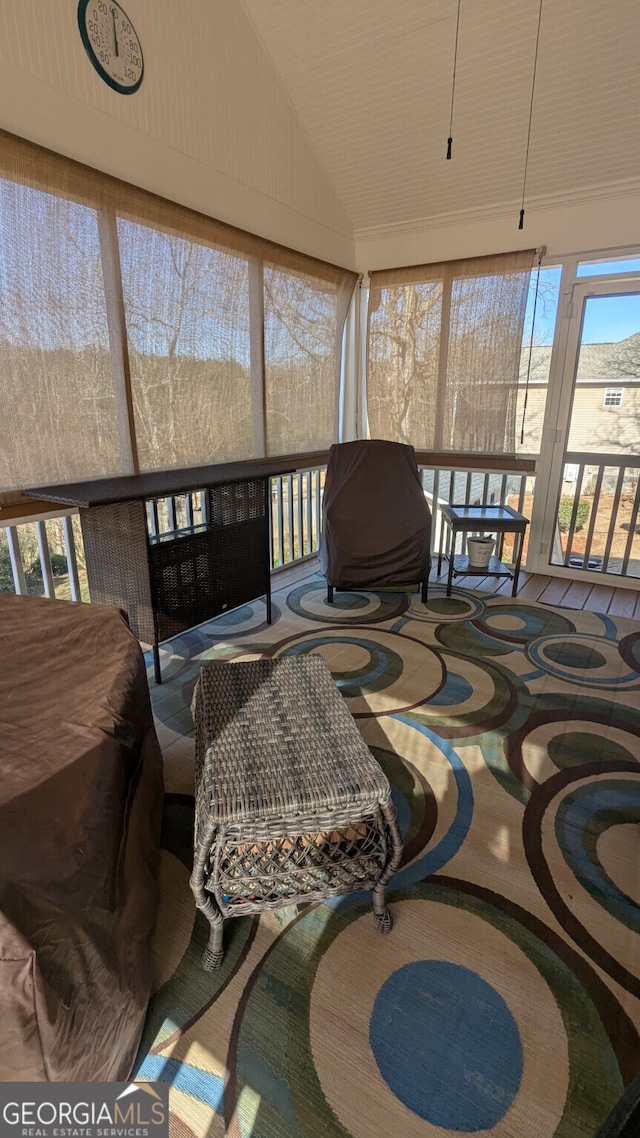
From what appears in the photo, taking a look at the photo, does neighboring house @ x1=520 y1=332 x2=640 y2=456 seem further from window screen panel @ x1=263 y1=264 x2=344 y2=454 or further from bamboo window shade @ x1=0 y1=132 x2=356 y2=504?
bamboo window shade @ x1=0 y1=132 x2=356 y2=504

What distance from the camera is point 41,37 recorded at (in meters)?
2.09

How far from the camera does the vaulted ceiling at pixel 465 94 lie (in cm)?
263

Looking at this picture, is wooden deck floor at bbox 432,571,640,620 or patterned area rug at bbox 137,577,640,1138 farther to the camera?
wooden deck floor at bbox 432,571,640,620

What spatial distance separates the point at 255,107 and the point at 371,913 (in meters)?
3.93

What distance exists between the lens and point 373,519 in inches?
132

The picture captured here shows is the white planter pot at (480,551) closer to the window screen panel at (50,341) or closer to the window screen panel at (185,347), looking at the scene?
the window screen panel at (185,347)

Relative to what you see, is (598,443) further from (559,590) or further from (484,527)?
(484,527)

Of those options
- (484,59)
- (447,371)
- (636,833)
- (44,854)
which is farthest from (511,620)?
(484,59)

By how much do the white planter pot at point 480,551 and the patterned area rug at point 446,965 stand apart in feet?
4.75

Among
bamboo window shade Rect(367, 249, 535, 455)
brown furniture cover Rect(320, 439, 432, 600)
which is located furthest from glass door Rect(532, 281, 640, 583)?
brown furniture cover Rect(320, 439, 432, 600)

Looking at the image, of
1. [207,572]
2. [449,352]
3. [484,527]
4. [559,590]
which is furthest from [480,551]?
[207,572]

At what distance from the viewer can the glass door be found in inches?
137

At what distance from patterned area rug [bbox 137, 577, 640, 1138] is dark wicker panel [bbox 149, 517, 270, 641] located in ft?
1.50

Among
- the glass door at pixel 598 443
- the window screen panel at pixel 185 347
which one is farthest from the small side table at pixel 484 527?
the window screen panel at pixel 185 347
